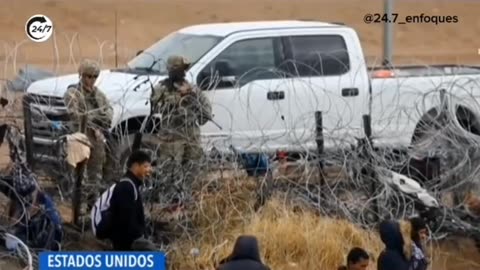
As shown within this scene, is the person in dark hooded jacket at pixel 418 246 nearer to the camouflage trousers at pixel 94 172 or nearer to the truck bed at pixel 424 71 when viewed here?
the camouflage trousers at pixel 94 172

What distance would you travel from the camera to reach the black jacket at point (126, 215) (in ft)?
31.4

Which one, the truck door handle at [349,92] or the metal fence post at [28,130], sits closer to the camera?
the metal fence post at [28,130]

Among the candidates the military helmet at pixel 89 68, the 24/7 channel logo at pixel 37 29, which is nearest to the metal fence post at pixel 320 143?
the military helmet at pixel 89 68

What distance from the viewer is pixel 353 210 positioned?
1122 centimetres

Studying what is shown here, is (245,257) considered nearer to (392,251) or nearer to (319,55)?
(392,251)

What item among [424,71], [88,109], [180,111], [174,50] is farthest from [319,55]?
[88,109]

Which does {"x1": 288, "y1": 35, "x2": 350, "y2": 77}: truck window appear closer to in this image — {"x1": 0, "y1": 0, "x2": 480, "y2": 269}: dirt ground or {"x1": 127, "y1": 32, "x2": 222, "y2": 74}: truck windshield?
{"x1": 127, "y1": 32, "x2": 222, "y2": 74}: truck windshield

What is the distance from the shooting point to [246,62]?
13.7 metres

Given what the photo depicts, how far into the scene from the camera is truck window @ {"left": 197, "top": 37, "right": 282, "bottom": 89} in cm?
1341

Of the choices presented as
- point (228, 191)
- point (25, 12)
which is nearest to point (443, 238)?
point (228, 191)

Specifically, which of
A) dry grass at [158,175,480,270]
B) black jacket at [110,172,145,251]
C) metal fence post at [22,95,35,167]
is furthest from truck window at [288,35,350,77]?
black jacket at [110,172,145,251]

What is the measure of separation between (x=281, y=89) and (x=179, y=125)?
206cm

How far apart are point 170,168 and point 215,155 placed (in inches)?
16.5

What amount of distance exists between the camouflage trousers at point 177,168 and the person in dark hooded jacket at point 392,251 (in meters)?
2.65
